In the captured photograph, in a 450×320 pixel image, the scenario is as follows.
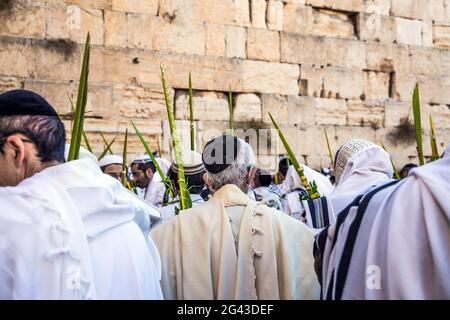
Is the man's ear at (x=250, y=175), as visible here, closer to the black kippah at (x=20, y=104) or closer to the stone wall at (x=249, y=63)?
the black kippah at (x=20, y=104)

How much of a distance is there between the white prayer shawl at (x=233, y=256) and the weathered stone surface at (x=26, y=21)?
7.14m

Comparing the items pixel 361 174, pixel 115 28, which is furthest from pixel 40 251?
pixel 115 28

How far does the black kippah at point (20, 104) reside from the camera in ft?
6.49

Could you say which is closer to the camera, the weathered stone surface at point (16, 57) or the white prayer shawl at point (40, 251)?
the white prayer shawl at point (40, 251)

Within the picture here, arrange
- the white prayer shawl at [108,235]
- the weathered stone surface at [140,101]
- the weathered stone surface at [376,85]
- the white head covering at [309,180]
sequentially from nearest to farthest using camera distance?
the white prayer shawl at [108,235], the white head covering at [309,180], the weathered stone surface at [140,101], the weathered stone surface at [376,85]

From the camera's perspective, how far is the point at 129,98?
32.6 feet

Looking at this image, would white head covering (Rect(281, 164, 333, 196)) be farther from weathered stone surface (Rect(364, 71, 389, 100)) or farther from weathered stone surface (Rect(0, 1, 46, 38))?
weathered stone surface (Rect(364, 71, 389, 100))

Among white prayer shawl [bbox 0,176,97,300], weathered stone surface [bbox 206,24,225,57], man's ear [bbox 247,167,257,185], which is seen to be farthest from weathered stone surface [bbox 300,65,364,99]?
white prayer shawl [bbox 0,176,97,300]

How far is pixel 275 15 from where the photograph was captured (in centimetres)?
1120

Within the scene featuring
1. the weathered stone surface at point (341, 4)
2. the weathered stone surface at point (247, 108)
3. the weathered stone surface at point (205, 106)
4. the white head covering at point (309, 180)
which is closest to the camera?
the white head covering at point (309, 180)

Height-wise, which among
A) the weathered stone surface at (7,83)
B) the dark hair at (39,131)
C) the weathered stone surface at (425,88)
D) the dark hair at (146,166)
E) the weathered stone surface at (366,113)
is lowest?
the dark hair at (146,166)

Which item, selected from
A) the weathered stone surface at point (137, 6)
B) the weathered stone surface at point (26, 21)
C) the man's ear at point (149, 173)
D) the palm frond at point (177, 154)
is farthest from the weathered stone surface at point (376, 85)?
the palm frond at point (177, 154)
